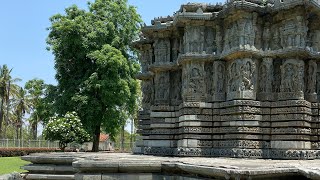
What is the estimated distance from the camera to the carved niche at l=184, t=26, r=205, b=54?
13.8 meters

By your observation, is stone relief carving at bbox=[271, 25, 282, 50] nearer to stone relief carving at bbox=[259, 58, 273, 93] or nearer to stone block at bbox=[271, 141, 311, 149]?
stone relief carving at bbox=[259, 58, 273, 93]

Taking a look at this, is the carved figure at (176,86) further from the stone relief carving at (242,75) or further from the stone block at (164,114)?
the stone relief carving at (242,75)

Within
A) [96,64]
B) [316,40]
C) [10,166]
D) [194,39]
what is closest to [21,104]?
[96,64]

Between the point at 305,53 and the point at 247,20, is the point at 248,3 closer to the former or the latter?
the point at 247,20

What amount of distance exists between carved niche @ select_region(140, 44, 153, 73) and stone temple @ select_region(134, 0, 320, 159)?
2.87 m

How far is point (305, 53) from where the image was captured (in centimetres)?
1251

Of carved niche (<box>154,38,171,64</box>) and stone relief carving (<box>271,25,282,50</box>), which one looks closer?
stone relief carving (<box>271,25,282,50</box>)

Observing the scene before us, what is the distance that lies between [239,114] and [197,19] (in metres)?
3.67

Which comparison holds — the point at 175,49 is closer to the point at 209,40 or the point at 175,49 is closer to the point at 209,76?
the point at 209,40

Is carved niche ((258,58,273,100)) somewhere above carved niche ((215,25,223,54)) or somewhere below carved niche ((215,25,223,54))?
below

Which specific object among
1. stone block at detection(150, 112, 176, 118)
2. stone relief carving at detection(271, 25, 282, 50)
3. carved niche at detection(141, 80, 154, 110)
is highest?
stone relief carving at detection(271, 25, 282, 50)

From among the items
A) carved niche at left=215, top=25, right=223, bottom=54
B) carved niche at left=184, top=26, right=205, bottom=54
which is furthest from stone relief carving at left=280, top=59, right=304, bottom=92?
carved niche at left=184, top=26, right=205, bottom=54

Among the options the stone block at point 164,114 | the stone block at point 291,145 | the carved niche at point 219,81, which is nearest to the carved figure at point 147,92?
the stone block at point 164,114

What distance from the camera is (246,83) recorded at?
12562 millimetres
